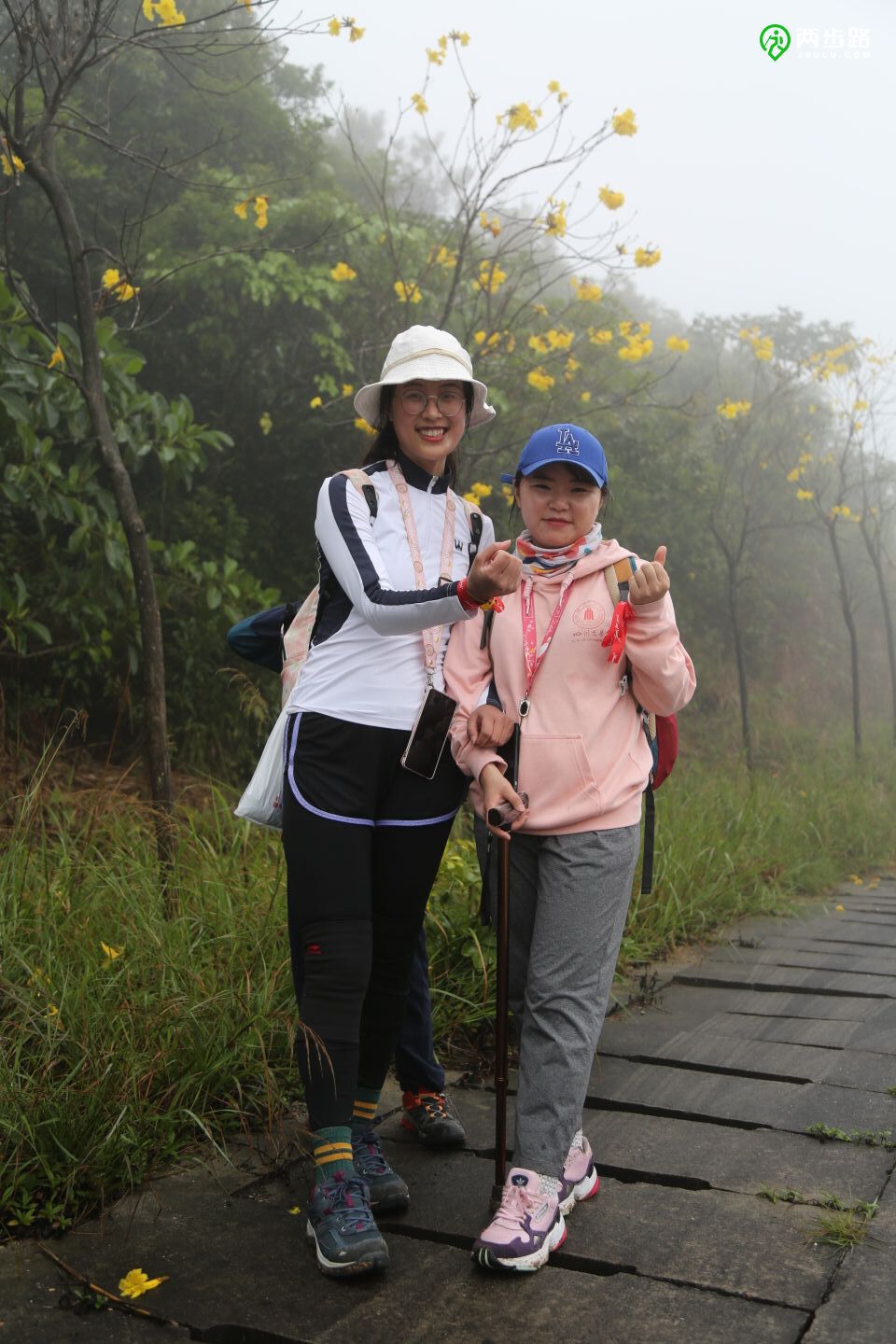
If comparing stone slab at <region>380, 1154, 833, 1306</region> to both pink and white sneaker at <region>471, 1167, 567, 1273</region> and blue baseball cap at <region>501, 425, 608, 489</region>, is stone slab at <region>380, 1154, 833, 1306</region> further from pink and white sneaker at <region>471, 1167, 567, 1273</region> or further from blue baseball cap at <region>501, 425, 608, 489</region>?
blue baseball cap at <region>501, 425, 608, 489</region>

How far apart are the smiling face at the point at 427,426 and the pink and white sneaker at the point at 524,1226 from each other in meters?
1.51

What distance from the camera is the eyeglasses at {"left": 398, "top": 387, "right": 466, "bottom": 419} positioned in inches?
111

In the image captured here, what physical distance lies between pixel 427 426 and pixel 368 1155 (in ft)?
5.27

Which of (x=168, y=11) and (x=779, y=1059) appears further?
(x=168, y=11)

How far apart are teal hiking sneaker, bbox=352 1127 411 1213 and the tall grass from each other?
23 centimetres

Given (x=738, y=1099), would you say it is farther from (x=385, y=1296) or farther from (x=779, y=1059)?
(x=385, y=1296)

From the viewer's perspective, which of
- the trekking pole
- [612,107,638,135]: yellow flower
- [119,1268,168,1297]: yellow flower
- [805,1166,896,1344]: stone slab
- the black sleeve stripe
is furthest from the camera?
[612,107,638,135]: yellow flower

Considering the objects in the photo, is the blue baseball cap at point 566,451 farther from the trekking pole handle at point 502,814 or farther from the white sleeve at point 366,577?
the trekking pole handle at point 502,814

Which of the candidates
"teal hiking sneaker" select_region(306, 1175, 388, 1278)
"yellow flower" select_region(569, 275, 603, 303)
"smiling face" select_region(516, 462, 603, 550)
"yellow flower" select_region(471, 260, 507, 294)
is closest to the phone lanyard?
"smiling face" select_region(516, 462, 603, 550)

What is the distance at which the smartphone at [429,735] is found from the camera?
2625 millimetres

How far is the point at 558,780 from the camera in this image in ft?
8.75

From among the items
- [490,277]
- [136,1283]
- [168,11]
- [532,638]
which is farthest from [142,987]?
[490,277]

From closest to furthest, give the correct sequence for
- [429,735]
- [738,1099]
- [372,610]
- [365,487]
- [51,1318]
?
[51,1318] < [372,610] < [429,735] < [365,487] < [738,1099]

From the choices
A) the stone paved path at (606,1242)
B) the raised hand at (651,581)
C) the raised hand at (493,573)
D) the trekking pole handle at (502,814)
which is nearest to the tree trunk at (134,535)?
the stone paved path at (606,1242)
